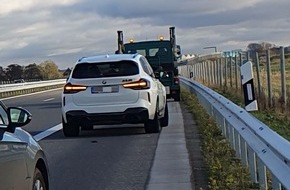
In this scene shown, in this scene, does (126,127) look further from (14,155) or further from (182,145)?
(14,155)

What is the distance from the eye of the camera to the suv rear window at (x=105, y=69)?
1484 cm

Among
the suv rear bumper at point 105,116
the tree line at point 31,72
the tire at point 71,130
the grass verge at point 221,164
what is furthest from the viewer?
the tree line at point 31,72

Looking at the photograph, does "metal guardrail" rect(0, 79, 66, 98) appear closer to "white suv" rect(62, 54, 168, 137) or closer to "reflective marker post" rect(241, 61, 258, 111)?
"white suv" rect(62, 54, 168, 137)

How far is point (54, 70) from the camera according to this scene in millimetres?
87312

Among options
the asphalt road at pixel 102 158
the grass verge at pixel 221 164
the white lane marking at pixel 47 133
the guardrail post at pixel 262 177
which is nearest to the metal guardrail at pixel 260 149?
the guardrail post at pixel 262 177

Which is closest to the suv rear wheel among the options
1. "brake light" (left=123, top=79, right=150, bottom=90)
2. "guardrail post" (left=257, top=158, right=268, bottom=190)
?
"guardrail post" (left=257, top=158, right=268, bottom=190)

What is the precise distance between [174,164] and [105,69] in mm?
4703

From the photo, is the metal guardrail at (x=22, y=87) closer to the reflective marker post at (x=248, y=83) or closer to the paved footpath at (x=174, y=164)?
the paved footpath at (x=174, y=164)

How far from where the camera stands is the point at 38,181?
21.4ft

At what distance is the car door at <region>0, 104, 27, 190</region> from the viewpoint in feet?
17.5

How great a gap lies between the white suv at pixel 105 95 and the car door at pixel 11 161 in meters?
8.41

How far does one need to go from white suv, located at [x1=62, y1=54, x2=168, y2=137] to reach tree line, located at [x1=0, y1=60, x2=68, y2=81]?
5667cm

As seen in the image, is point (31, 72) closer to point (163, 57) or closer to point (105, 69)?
point (163, 57)

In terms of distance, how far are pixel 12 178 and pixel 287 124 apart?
11.2m
